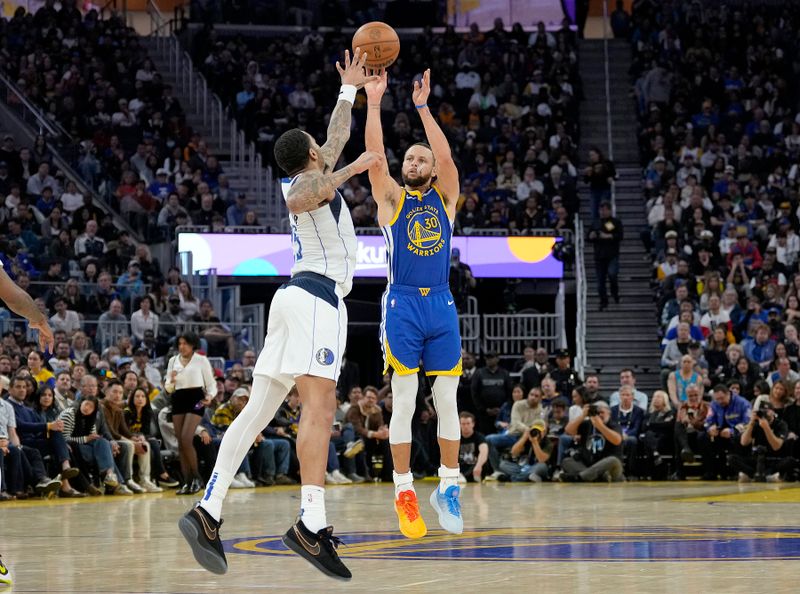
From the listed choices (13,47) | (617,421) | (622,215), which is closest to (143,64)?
(13,47)

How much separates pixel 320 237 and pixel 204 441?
Answer: 9.81m

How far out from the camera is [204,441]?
55.9 ft

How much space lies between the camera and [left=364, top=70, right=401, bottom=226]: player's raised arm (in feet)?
28.6

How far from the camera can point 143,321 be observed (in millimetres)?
21000

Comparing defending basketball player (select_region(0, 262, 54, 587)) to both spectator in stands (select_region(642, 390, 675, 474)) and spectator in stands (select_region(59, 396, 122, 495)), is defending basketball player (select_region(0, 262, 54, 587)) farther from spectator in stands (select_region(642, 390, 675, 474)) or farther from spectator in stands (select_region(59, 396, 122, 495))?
spectator in stands (select_region(642, 390, 675, 474))

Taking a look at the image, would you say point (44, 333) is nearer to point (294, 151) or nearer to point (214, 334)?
point (294, 151)

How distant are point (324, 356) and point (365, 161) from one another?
108 cm

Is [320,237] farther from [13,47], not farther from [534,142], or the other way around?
[13,47]

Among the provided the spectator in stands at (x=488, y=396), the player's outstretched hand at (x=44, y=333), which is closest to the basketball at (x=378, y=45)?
the player's outstretched hand at (x=44, y=333)

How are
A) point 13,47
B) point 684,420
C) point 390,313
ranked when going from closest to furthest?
point 390,313 → point 684,420 → point 13,47

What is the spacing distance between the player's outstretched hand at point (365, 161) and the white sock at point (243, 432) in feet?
3.96

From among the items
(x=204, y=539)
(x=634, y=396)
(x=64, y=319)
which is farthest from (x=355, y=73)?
(x=64, y=319)

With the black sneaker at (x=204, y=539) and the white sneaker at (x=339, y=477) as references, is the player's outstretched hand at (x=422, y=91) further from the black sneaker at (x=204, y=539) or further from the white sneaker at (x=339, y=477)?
the white sneaker at (x=339, y=477)

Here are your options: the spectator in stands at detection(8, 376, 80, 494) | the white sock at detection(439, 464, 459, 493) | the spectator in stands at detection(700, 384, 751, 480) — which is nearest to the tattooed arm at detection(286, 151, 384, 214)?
the white sock at detection(439, 464, 459, 493)
